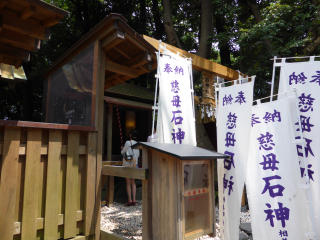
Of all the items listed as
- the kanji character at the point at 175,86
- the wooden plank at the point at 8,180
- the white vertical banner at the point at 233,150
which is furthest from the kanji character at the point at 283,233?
the wooden plank at the point at 8,180

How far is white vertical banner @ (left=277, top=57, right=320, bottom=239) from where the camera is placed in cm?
377

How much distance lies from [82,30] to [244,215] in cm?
1217

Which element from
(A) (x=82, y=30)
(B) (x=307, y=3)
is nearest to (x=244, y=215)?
(B) (x=307, y=3)

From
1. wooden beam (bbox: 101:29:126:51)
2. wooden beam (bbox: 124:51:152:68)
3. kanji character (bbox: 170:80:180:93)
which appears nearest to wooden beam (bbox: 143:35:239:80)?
wooden beam (bbox: 124:51:152:68)

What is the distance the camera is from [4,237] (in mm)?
3062

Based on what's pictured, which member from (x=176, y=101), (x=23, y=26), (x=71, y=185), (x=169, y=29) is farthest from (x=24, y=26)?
(x=169, y=29)

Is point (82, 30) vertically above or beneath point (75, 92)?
above

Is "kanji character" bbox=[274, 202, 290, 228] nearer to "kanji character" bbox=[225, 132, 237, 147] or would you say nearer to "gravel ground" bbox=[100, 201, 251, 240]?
"kanji character" bbox=[225, 132, 237, 147]

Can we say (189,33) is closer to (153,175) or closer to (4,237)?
(153,175)

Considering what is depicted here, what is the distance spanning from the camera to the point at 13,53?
15.3ft

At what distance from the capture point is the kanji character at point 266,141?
11.6 ft

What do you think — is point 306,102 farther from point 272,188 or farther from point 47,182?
point 47,182

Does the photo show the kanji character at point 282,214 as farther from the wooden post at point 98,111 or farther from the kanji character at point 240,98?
the wooden post at point 98,111

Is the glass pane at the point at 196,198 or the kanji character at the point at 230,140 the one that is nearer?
the glass pane at the point at 196,198
